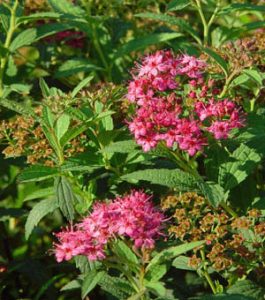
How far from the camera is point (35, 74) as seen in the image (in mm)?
3998

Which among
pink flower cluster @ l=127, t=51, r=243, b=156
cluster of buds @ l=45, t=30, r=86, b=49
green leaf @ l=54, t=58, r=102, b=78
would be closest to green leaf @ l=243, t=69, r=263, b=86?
pink flower cluster @ l=127, t=51, r=243, b=156

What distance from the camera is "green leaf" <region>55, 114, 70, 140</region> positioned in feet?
8.04

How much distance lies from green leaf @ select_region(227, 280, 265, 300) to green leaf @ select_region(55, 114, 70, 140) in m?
0.79

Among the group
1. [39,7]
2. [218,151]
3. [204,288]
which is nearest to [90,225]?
[218,151]

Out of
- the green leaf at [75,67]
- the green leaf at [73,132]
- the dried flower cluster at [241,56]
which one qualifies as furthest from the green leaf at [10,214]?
the dried flower cluster at [241,56]

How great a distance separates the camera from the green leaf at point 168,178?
2379mm

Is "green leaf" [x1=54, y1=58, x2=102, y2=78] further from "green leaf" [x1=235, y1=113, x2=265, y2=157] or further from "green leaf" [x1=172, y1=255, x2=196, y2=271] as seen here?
"green leaf" [x1=172, y1=255, x2=196, y2=271]

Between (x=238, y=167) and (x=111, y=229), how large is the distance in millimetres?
559

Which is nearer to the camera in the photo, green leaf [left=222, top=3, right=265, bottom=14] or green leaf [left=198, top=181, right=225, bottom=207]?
green leaf [left=198, top=181, right=225, bottom=207]

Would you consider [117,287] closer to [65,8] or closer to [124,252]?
[124,252]

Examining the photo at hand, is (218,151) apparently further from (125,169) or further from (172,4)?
(172,4)

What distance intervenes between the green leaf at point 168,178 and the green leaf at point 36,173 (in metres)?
0.26

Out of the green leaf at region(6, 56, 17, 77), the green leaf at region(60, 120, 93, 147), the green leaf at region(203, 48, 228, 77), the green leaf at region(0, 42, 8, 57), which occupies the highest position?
the green leaf at region(203, 48, 228, 77)

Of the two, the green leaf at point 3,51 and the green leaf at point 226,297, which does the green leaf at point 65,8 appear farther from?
the green leaf at point 226,297
